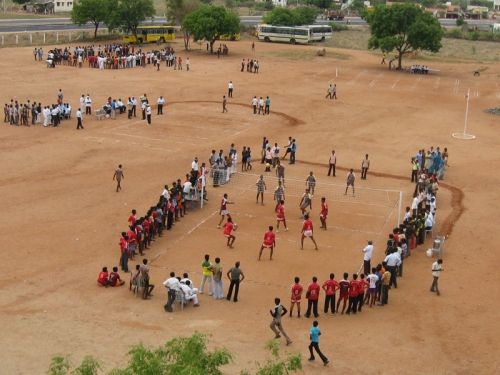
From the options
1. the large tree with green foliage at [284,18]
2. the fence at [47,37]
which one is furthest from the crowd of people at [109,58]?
the large tree with green foliage at [284,18]

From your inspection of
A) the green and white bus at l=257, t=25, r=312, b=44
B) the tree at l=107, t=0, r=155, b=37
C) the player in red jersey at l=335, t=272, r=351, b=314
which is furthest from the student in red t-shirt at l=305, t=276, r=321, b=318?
the green and white bus at l=257, t=25, r=312, b=44

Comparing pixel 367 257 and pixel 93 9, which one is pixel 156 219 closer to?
pixel 367 257

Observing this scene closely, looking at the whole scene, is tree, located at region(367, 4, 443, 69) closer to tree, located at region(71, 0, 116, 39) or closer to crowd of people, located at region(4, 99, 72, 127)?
tree, located at region(71, 0, 116, 39)

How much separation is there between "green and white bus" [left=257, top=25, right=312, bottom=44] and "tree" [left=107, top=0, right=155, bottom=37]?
14.5 m

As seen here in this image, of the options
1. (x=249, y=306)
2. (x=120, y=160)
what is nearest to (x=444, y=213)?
(x=249, y=306)

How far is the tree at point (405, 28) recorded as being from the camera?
206 feet

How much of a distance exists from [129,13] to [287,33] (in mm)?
18466

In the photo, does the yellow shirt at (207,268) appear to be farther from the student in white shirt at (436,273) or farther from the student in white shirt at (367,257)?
the student in white shirt at (436,273)

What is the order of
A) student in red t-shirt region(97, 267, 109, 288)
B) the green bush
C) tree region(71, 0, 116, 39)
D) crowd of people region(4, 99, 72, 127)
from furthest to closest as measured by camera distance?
the green bush < tree region(71, 0, 116, 39) < crowd of people region(4, 99, 72, 127) < student in red t-shirt region(97, 267, 109, 288)

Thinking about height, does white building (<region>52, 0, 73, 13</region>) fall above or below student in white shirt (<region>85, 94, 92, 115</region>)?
above

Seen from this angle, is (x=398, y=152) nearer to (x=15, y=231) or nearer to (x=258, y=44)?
(x=15, y=231)

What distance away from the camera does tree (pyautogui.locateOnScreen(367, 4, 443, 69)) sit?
6288 cm

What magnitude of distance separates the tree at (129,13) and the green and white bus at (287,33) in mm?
14478

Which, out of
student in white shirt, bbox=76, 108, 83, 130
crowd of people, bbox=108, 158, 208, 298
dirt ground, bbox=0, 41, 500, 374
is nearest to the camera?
dirt ground, bbox=0, 41, 500, 374
